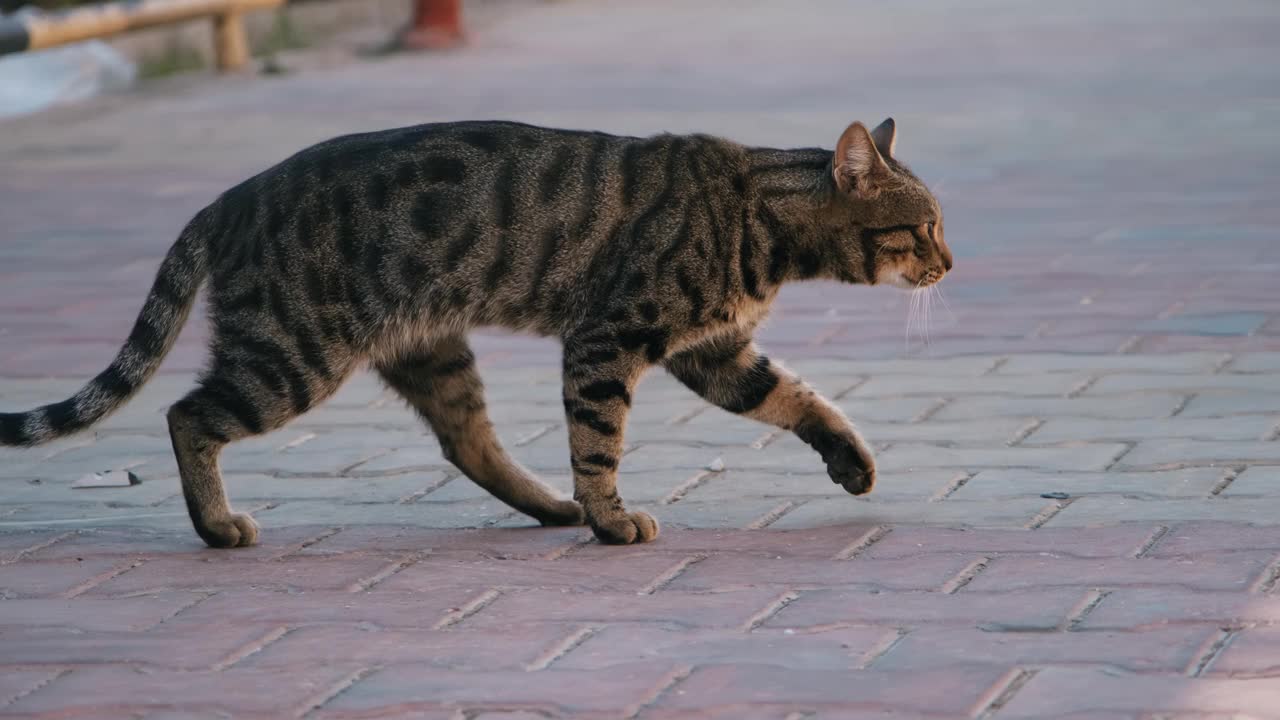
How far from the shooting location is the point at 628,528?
498cm

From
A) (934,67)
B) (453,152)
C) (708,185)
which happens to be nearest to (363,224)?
(453,152)

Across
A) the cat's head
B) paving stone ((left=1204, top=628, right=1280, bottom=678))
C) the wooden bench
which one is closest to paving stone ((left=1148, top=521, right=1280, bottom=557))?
paving stone ((left=1204, top=628, right=1280, bottom=678))

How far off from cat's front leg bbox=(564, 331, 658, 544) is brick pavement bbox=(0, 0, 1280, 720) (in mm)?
158

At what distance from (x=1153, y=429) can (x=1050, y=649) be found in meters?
2.01

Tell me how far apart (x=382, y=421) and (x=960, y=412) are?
5.89 feet

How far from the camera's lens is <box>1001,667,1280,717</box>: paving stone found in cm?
365

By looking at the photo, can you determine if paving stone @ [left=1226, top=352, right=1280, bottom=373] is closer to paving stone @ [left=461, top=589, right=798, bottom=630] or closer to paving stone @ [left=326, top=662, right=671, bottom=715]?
paving stone @ [left=461, top=589, right=798, bottom=630]

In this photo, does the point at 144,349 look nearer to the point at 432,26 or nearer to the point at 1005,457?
Answer: the point at 1005,457

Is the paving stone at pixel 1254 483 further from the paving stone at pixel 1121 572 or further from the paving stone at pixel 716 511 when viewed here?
the paving stone at pixel 716 511

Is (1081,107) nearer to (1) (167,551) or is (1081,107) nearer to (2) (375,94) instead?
(2) (375,94)

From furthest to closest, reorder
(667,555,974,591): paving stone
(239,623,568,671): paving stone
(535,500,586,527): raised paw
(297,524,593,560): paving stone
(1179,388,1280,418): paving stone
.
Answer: (1179,388,1280,418): paving stone < (535,500,586,527): raised paw < (297,524,593,560): paving stone < (667,555,974,591): paving stone < (239,623,568,671): paving stone

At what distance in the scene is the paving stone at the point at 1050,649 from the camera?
3916 mm

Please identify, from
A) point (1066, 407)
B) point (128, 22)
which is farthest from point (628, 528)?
point (128, 22)

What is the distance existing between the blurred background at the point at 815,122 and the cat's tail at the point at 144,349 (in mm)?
1859
